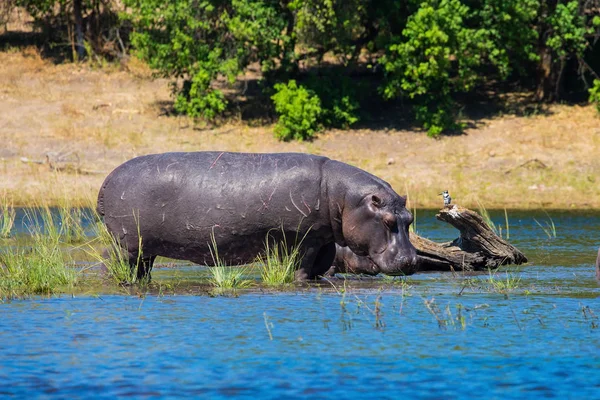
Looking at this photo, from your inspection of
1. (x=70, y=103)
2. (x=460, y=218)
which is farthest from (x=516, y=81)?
(x=460, y=218)

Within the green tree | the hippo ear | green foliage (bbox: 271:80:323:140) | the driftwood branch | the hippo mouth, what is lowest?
the driftwood branch

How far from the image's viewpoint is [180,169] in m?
11.4

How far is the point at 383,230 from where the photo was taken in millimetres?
11109

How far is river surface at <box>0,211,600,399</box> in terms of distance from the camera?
7082 mm

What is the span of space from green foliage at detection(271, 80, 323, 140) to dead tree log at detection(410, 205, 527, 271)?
1393cm

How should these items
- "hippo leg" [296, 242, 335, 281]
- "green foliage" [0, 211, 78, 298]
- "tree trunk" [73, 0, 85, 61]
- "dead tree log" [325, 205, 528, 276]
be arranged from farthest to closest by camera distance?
"tree trunk" [73, 0, 85, 61] → "dead tree log" [325, 205, 528, 276] → "hippo leg" [296, 242, 335, 281] → "green foliage" [0, 211, 78, 298]

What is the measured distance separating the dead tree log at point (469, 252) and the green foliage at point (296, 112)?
45.7 ft

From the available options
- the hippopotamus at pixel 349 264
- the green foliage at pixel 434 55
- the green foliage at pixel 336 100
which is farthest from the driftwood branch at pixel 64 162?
the hippopotamus at pixel 349 264

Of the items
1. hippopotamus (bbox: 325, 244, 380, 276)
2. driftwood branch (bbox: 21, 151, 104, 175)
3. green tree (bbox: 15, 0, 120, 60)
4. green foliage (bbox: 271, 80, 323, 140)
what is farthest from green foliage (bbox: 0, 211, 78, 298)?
green tree (bbox: 15, 0, 120, 60)

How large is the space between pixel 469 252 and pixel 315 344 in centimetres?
523

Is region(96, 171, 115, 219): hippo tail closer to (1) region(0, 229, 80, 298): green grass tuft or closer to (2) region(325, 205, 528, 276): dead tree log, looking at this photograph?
(1) region(0, 229, 80, 298): green grass tuft

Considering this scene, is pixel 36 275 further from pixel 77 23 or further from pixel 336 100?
pixel 77 23

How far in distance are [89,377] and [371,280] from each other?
16.9 ft

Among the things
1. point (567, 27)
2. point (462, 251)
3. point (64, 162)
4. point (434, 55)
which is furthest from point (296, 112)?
point (462, 251)
